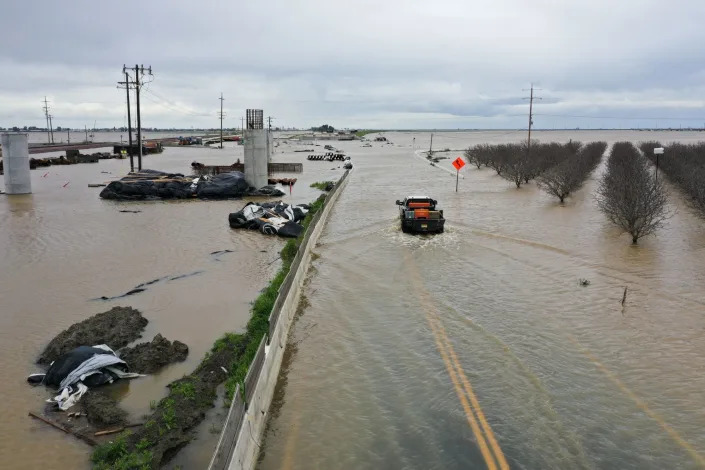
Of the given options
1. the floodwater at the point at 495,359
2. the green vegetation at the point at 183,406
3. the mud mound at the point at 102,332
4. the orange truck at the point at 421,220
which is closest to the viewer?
the green vegetation at the point at 183,406

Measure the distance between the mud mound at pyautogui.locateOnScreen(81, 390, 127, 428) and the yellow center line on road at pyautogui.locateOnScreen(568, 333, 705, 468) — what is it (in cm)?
953

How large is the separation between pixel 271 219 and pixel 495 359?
1741 cm

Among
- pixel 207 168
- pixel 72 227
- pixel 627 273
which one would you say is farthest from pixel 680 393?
pixel 207 168

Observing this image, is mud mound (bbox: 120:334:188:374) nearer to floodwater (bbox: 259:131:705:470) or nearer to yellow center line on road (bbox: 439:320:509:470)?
floodwater (bbox: 259:131:705:470)

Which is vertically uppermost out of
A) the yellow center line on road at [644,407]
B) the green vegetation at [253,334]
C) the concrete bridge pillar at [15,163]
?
the concrete bridge pillar at [15,163]

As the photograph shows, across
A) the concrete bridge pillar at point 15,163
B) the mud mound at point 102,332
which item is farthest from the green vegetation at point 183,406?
the concrete bridge pillar at point 15,163

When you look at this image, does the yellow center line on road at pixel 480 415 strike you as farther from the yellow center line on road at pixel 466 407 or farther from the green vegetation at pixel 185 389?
the green vegetation at pixel 185 389

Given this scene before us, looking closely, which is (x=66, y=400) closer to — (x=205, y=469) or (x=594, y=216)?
(x=205, y=469)

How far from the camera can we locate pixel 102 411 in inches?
390

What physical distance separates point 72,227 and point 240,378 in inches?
884

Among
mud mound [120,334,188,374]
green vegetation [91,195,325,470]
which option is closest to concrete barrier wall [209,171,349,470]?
green vegetation [91,195,325,470]

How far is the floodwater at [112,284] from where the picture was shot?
9.72 m

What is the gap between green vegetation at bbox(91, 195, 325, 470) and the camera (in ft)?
28.1

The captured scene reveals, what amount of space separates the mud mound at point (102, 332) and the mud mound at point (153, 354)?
2.52ft
